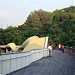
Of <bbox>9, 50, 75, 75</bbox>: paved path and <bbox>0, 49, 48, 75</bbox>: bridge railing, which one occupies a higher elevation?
<bbox>0, 49, 48, 75</bbox>: bridge railing

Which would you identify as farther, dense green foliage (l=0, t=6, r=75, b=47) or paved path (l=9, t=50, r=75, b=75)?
dense green foliage (l=0, t=6, r=75, b=47)

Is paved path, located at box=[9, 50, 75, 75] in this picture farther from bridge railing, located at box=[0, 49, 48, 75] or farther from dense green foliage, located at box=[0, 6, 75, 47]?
dense green foliage, located at box=[0, 6, 75, 47]

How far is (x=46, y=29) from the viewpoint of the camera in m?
133

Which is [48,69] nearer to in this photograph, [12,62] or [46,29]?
[12,62]

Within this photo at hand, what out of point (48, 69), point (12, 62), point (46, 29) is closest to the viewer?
point (12, 62)

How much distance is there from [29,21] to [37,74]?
13333 cm

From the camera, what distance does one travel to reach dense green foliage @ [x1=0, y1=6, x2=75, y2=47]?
113m

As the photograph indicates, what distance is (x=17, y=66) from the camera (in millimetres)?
22281

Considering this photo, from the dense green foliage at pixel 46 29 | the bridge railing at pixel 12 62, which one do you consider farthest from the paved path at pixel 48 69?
the dense green foliage at pixel 46 29

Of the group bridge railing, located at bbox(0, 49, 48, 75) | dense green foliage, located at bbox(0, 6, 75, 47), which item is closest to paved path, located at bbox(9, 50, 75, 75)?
bridge railing, located at bbox(0, 49, 48, 75)

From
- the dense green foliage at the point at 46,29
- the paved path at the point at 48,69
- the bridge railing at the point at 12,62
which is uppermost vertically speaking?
the dense green foliage at the point at 46,29

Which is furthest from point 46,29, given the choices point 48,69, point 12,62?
point 12,62

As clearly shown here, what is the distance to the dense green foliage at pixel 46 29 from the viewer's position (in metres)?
113

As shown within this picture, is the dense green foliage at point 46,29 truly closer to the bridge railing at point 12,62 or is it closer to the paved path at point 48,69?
the paved path at point 48,69
